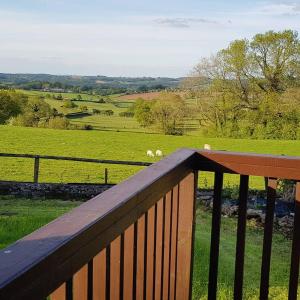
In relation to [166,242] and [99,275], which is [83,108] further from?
[99,275]

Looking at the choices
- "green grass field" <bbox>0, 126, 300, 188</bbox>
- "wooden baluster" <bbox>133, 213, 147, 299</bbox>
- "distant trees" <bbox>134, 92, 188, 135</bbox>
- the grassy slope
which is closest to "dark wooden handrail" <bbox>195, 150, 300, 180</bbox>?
"wooden baluster" <bbox>133, 213, 147, 299</bbox>

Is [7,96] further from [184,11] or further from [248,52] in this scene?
[184,11]

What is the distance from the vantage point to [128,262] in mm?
1511

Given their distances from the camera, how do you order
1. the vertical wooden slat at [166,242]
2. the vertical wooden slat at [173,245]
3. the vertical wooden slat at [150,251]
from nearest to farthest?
Answer: the vertical wooden slat at [150,251] < the vertical wooden slat at [166,242] < the vertical wooden slat at [173,245]

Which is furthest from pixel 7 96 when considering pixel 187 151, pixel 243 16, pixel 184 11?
pixel 187 151

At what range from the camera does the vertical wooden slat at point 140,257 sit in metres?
1.60

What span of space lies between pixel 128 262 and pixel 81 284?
0.34 m

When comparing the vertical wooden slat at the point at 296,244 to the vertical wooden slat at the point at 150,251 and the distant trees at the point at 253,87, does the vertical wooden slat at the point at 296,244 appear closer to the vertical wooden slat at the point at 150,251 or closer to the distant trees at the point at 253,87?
the vertical wooden slat at the point at 150,251

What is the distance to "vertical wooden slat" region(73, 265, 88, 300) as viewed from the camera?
1173 mm

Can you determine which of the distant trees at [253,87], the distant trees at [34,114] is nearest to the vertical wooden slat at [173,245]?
the distant trees at [253,87]

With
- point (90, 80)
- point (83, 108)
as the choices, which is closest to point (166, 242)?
point (83, 108)

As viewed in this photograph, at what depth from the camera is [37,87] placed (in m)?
61.1

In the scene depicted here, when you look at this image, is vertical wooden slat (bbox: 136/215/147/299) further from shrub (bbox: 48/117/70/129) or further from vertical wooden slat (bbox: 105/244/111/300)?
shrub (bbox: 48/117/70/129)

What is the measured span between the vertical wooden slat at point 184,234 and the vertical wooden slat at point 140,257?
57 centimetres
